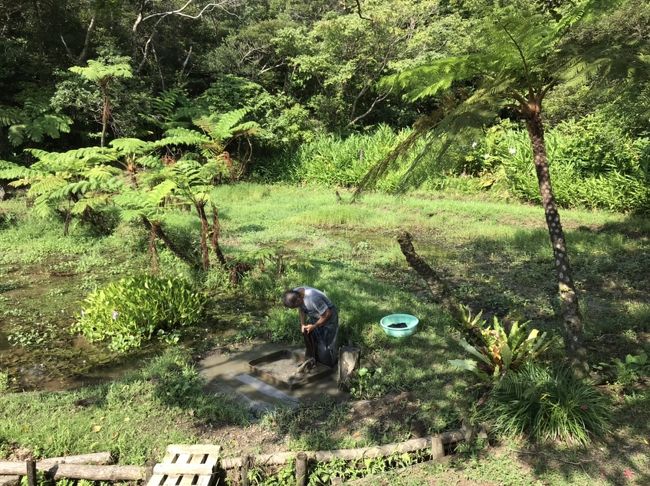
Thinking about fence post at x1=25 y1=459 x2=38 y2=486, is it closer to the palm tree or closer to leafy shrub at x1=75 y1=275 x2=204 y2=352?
leafy shrub at x1=75 y1=275 x2=204 y2=352

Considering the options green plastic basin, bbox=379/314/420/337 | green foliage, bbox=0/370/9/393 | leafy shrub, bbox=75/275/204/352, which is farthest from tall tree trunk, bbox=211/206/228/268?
green foliage, bbox=0/370/9/393

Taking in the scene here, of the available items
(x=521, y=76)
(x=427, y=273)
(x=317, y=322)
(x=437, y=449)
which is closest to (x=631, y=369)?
(x=427, y=273)

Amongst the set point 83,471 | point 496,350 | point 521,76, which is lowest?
point 83,471

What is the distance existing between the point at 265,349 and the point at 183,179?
2578 millimetres

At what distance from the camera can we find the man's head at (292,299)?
505 cm

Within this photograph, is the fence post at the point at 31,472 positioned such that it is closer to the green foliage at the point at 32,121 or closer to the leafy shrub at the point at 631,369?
the leafy shrub at the point at 631,369

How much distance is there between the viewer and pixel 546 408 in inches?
156

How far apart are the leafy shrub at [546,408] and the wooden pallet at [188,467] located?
2.04 metres

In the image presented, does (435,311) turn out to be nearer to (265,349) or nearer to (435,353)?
(435,353)

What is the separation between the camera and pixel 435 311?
6.37 meters

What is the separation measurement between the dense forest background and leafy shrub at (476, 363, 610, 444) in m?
6.43

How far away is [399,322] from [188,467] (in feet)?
9.65

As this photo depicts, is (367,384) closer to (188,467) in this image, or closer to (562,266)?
(188,467)

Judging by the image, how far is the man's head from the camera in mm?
5047
